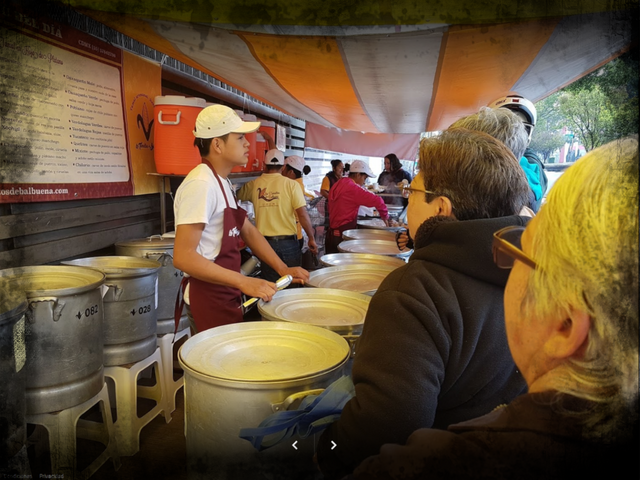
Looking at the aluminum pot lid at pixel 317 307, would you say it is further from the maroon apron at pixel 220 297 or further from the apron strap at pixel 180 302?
the apron strap at pixel 180 302

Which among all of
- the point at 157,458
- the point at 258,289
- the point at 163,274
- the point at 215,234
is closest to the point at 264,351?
the point at 258,289

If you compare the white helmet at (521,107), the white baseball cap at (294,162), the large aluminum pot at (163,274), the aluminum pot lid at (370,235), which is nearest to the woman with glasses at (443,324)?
the white helmet at (521,107)

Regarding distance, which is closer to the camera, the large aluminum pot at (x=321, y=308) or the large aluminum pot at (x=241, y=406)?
the large aluminum pot at (x=241, y=406)

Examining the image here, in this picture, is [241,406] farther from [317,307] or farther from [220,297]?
[220,297]

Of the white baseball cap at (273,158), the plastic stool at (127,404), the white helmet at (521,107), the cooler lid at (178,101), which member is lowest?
the plastic stool at (127,404)

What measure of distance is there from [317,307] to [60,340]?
3.63 feet

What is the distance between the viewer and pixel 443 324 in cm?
102

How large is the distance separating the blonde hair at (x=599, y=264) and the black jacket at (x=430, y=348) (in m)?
0.42

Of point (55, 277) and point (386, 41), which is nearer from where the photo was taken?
point (55, 277)

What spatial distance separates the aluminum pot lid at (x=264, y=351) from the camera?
4.13 ft

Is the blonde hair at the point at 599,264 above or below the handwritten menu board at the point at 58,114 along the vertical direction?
below

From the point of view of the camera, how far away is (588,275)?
0.54m

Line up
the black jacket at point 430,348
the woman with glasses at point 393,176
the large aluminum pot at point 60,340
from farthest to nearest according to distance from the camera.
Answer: the woman with glasses at point 393,176 < the large aluminum pot at point 60,340 < the black jacket at point 430,348

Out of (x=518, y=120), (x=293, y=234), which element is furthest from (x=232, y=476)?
(x=293, y=234)
